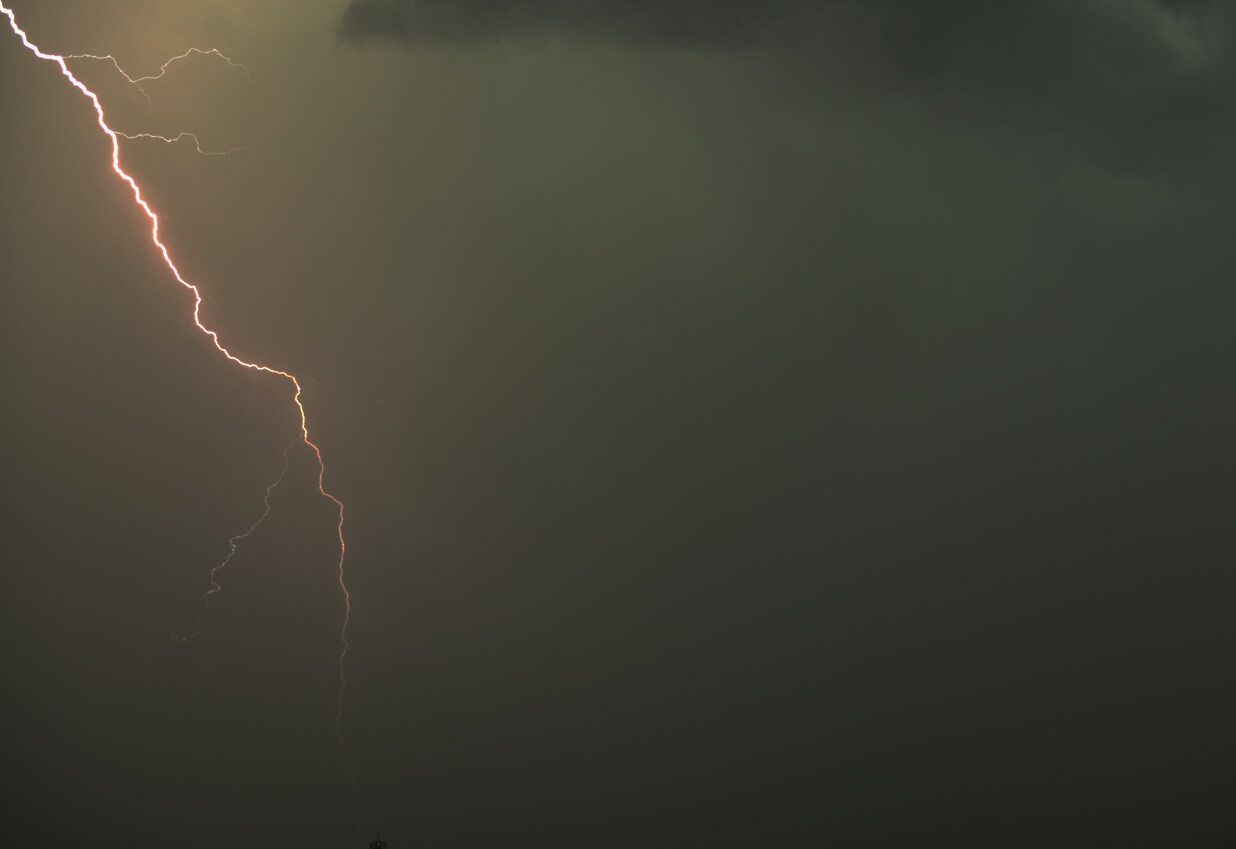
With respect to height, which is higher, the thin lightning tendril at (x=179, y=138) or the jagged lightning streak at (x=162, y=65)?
the jagged lightning streak at (x=162, y=65)

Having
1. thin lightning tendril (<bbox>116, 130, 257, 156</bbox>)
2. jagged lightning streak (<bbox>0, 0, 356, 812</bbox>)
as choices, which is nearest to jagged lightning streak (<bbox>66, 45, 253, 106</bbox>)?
jagged lightning streak (<bbox>0, 0, 356, 812</bbox>)

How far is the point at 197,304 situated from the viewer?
4441 millimetres

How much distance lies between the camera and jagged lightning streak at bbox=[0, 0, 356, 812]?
4.29 metres

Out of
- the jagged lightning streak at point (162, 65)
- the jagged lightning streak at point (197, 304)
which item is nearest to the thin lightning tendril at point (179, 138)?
the jagged lightning streak at point (197, 304)

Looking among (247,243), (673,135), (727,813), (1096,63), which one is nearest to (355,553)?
(247,243)

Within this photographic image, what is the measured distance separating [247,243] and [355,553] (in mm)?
1598

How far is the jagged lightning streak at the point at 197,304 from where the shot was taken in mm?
4293

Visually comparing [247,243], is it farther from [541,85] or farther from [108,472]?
[541,85]

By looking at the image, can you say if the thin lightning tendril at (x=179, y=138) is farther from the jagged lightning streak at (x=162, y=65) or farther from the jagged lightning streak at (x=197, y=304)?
the jagged lightning streak at (x=162, y=65)

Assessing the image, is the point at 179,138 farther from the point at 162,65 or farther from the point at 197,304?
the point at 197,304

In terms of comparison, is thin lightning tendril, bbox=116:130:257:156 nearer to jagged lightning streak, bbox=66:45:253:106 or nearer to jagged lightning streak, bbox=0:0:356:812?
jagged lightning streak, bbox=0:0:356:812

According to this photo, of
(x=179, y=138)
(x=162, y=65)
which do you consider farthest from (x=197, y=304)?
(x=162, y=65)

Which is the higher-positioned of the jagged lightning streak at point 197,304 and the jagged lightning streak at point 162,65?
the jagged lightning streak at point 162,65

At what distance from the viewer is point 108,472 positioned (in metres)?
4.40
